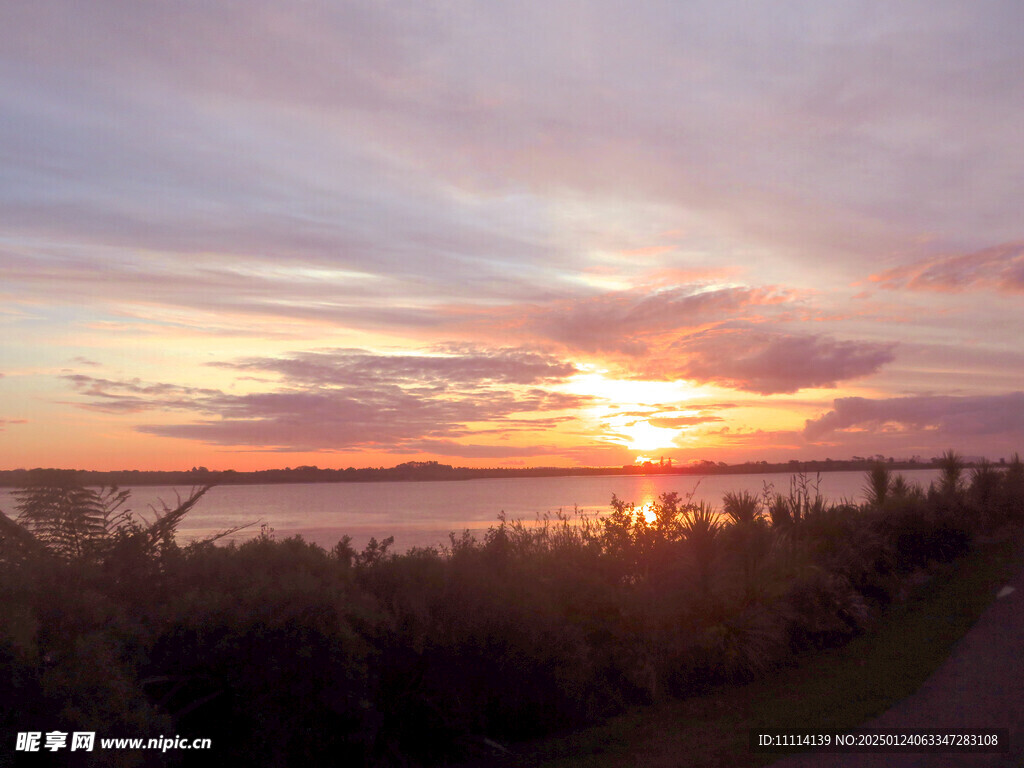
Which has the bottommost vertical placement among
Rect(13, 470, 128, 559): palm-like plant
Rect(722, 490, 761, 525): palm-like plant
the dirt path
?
the dirt path

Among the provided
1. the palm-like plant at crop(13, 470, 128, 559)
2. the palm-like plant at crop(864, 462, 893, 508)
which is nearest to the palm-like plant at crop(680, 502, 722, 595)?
the palm-like plant at crop(13, 470, 128, 559)

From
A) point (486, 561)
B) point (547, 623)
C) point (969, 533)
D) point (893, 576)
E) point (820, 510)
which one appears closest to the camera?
point (547, 623)

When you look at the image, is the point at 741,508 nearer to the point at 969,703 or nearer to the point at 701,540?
the point at 701,540

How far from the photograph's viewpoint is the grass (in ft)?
26.6

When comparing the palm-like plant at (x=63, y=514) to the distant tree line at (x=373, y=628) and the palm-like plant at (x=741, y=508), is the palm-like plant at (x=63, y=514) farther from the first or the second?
the palm-like plant at (x=741, y=508)

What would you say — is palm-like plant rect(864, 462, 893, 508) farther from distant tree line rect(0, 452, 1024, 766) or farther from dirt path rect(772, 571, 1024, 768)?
dirt path rect(772, 571, 1024, 768)

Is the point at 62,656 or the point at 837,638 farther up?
the point at 62,656

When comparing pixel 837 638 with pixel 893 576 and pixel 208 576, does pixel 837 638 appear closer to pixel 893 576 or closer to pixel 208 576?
pixel 893 576

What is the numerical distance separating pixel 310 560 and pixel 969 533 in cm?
2226

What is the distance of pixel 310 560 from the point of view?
822 centimetres

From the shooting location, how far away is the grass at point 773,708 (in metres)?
8.09

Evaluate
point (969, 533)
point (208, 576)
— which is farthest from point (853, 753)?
point (969, 533)

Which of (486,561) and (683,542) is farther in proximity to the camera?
(683,542)

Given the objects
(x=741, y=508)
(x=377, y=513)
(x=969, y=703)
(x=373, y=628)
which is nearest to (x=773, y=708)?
(x=969, y=703)
